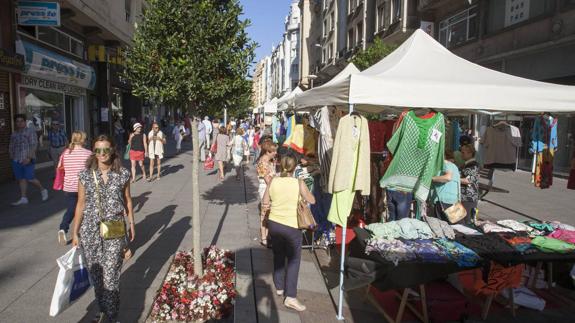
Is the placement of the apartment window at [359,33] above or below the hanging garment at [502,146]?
above

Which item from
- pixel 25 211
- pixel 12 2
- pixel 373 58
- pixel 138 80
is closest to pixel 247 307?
pixel 138 80

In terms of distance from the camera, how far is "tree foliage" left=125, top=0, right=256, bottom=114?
4109 mm

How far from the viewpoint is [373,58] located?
55.3 ft

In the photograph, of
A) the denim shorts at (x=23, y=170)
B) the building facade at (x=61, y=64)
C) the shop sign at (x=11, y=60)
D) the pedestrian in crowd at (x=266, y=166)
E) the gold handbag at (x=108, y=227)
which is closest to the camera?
the gold handbag at (x=108, y=227)

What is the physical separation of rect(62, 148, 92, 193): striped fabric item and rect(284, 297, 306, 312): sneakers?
11.4ft

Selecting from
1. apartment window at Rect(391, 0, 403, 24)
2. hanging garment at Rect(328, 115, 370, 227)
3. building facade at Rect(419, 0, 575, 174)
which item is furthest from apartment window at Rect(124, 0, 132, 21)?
hanging garment at Rect(328, 115, 370, 227)

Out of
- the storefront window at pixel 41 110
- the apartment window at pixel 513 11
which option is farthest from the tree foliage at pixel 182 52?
the apartment window at pixel 513 11

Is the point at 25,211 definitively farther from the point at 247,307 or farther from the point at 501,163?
the point at 501,163

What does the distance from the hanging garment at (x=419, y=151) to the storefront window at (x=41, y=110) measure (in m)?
11.3

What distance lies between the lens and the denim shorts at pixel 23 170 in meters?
8.04

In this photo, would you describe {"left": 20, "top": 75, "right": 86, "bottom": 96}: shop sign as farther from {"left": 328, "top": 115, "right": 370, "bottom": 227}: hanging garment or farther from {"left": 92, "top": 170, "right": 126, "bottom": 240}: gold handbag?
{"left": 328, "top": 115, "right": 370, "bottom": 227}: hanging garment

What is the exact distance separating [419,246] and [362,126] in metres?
→ 1.35

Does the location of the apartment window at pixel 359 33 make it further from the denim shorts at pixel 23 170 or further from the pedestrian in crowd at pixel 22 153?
the denim shorts at pixel 23 170

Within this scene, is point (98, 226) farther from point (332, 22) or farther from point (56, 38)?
point (332, 22)
